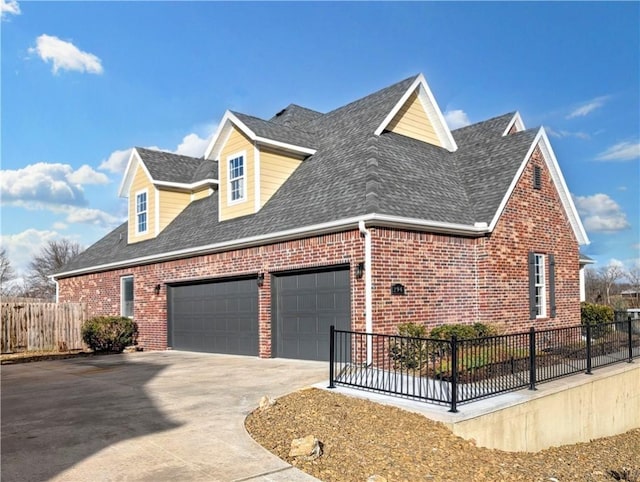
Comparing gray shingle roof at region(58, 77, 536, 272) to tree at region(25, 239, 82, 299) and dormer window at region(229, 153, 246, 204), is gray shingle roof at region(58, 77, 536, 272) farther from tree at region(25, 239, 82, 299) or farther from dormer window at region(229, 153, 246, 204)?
tree at region(25, 239, 82, 299)

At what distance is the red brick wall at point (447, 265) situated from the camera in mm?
11648

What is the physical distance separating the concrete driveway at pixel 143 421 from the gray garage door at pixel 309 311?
25.1 inches

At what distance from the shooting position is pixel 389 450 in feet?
20.2

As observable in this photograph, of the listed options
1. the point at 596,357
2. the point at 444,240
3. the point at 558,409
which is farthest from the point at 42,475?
the point at 596,357

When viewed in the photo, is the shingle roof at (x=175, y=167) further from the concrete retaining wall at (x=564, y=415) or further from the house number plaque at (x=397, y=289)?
the concrete retaining wall at (x=564, y=415)

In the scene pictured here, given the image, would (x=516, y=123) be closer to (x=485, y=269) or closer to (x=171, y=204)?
(x=485, y=269)

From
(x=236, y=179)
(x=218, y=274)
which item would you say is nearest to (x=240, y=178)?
A: (x=236, y=179)

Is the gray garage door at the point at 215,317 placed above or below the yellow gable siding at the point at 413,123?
below

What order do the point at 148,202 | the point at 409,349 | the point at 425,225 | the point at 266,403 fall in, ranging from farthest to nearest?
the point at 148,202, the point at 425,225, the point at 409,349, the point at 266,403

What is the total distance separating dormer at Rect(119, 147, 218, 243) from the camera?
20.7 metres

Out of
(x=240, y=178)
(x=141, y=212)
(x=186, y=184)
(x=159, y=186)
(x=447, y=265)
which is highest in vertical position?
(x=186, y=184)

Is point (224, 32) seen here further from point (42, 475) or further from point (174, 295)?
point (42, 475)

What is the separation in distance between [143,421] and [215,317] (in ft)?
30.3

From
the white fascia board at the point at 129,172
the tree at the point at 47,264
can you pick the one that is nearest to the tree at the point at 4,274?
the tree at the point at 47,264
